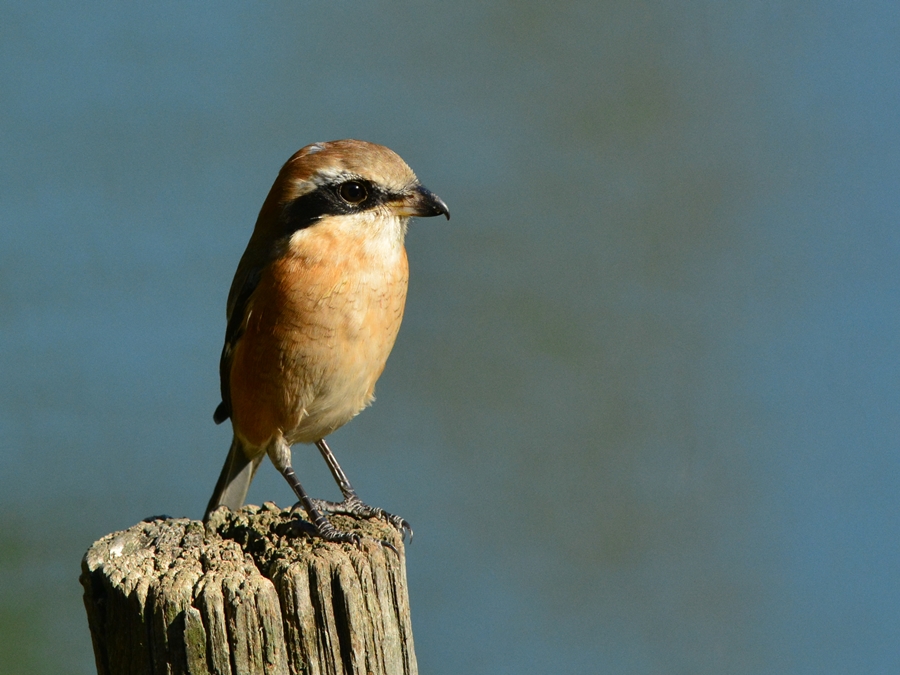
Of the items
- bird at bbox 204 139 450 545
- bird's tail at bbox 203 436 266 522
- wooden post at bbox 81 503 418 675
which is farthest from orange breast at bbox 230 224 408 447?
wooden post at bbox 81 503 418 675

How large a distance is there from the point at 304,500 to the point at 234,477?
2.60 feet

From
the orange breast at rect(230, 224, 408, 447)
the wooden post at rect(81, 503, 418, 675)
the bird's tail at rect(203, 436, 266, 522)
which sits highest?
the orange breast at rect(230, 224, 408, 447)

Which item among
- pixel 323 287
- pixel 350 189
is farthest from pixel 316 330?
pixel 350 189

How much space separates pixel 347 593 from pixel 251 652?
0.81ft

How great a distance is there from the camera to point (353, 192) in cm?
343

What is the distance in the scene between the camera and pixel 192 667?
195 centimetres

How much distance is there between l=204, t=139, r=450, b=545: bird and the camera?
3.36 meters

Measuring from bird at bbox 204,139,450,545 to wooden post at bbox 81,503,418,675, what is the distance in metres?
0.95

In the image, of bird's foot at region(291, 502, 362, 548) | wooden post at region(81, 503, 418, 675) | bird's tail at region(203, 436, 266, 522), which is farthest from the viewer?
bird's tail at region(203, 436, 266, 522)

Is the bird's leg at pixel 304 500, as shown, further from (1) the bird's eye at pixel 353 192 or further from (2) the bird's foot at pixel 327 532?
Result: (1) the bird's eye at pixel 353 192

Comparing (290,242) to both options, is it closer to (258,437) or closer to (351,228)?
(351,228)

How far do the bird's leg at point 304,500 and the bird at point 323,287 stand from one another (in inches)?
0.6

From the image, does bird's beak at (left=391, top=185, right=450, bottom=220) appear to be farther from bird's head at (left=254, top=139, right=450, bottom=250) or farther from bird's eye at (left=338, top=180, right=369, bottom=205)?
bird's eye at (left=338, top=180, right=369, bottom=205)

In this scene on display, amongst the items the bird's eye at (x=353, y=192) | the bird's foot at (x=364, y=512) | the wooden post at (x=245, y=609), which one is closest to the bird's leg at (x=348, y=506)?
the bird's foot at (x=364, y=512)
